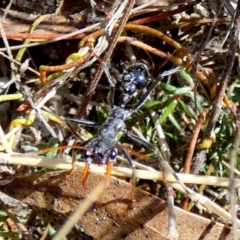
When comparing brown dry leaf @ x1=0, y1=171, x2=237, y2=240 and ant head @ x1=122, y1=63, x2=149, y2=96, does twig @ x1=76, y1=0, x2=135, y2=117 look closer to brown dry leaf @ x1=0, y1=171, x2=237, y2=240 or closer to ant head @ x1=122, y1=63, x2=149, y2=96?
ant head @ x1=122, y1=63, x2=149, y2=96

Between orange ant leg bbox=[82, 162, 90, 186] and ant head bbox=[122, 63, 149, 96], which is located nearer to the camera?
orange ant leg bbox=[82, 162, 90, 186]

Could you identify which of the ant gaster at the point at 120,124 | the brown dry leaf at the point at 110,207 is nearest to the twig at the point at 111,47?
the ant gaster at the point at 120,124

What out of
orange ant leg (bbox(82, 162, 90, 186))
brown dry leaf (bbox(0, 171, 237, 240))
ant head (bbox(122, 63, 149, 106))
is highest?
ant head (bbox(122, 63, 149, 106))

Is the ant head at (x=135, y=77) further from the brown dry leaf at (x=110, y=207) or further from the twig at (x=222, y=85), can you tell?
the brown dry leaf at (x=110, y=207)

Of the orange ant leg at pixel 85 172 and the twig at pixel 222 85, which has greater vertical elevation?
the twig at pixel 222 85

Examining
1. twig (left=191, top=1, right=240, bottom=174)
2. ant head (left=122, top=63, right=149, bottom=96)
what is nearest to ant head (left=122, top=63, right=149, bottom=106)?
ant head (left=122, top=63, right=149, bottom=96)

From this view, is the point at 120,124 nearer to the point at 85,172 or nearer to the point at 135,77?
the point at 135,77

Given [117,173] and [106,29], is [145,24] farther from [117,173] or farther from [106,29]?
[117,173]
